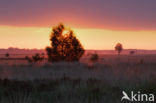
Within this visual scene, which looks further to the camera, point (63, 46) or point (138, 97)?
point (63, 46)

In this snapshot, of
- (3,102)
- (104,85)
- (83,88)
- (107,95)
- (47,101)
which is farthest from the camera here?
(104,85)

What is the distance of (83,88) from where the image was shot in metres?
13.5

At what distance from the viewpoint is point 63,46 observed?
42.8m

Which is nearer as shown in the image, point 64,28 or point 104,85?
point 104,85

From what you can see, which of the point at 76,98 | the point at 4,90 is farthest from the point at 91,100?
the point at 4,90

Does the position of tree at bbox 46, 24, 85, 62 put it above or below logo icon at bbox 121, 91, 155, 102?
above

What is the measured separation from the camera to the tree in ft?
140

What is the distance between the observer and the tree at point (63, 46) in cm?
4256

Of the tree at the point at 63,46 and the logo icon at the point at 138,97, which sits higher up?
the tree at the point at 63,46

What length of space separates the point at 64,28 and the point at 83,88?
30753 mm

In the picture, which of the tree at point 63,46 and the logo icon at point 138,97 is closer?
the logo icon at point 138,97

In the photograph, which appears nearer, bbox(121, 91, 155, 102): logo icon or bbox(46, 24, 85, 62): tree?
bbox(121, 91, 155, 102): logo icon

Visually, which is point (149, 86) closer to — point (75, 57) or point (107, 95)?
point (107, 95)

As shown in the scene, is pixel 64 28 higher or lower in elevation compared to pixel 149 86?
higher
